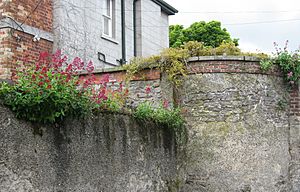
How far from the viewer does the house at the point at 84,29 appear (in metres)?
10.8

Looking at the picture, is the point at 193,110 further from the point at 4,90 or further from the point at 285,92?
the point at 4,90

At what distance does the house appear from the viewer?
426 inches

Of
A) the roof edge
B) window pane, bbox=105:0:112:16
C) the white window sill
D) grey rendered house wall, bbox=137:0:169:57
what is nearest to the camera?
the white window sill

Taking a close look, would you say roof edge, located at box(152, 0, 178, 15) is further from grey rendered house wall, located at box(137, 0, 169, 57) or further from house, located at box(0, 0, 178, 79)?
grey rendered house wall, located at box(137, 0, 169, 57)

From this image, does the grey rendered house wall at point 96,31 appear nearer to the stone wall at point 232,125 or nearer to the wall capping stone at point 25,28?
the wall capping stone at point 25,28

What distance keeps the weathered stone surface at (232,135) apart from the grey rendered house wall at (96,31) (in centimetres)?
475

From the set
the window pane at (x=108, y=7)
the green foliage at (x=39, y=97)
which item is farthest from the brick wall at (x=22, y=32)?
the green foliage at (x=39, y=97)

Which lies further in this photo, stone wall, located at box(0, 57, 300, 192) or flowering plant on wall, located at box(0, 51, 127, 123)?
stone wall, located at box(0, 57, 300, 192)

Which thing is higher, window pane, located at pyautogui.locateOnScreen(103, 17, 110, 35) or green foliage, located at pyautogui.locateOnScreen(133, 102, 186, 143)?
window pane, located at pyautogui.locateOnScreen(103, 17, 110, 35)

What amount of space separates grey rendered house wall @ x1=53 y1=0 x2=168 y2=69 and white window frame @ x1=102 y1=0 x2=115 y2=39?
0.14 metres

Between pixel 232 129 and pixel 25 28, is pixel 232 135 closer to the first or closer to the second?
pixel 232 129

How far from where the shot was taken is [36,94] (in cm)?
488

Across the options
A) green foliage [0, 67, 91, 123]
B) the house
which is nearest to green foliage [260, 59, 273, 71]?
the house

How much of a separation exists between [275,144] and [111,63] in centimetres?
721
